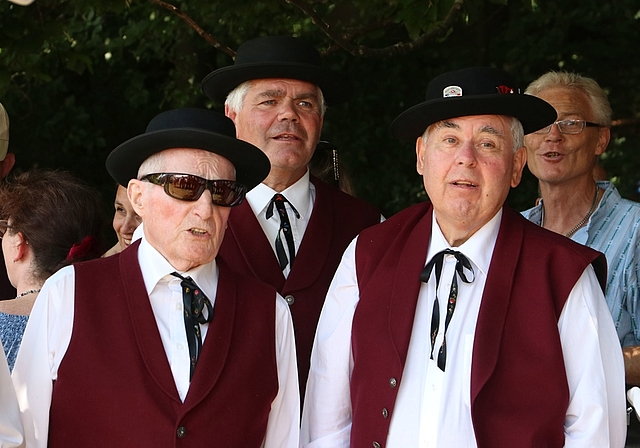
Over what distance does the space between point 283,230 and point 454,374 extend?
113cm

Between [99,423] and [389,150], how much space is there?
20.4 ft

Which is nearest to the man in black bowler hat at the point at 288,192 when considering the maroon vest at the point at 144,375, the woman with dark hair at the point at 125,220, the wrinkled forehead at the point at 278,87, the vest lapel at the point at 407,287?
the wrinkled forehead at the point at 278,87

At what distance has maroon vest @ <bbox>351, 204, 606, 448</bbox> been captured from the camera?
2814mm

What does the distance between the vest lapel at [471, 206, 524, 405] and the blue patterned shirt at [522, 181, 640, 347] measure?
2.73ft

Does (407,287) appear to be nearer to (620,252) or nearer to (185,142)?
(185,142)

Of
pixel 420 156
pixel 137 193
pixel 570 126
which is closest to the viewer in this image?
pixel 137 193

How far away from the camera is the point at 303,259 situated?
12.0 feet

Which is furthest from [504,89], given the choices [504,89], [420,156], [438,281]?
[438,281]

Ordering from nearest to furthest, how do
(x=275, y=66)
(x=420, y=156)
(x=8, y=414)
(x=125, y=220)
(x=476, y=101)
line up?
(x=8, y=414) → (x=476, y=101) → (x=420, y=156) → (x=275, y=66) → (x=125, y=220)

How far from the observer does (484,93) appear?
3.12 m

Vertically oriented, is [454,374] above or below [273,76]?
below

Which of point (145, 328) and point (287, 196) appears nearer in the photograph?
point (145, 328)

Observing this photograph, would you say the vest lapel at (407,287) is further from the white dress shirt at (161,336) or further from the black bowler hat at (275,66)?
the black bowler hat at (275,66)

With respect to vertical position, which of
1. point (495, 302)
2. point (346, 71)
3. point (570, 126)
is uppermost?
point (346, 71)
